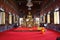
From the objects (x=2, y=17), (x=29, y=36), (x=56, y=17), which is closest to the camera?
(x=29, y=36)

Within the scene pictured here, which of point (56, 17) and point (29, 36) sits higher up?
point (56, 17)

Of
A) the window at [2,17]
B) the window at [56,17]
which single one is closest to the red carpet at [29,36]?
the window at [2,17]

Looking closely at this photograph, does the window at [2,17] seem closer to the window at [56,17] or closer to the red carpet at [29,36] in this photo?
the window at [56,17]

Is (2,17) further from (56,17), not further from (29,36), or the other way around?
(29,36)

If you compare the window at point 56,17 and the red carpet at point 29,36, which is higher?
the window at point 56,17

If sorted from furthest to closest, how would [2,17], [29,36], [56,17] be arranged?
[56,17]
[2,17]
[29,36]

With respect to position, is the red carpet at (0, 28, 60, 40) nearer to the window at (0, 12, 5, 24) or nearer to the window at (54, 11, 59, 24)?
the window at (0, 12, 5, 24)

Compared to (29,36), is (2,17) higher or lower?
higher

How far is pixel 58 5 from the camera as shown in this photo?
19.2 metres

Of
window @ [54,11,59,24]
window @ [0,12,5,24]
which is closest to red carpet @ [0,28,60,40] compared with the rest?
window @ [0,12,5,24]

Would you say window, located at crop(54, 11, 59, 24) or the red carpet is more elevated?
window, located at crop(54, 11, 59, 24)

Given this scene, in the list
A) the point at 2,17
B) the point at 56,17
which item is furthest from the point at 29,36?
the point at 56,17

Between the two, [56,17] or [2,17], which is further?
[56,17]

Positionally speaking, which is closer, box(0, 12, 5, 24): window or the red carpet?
the red carpet
